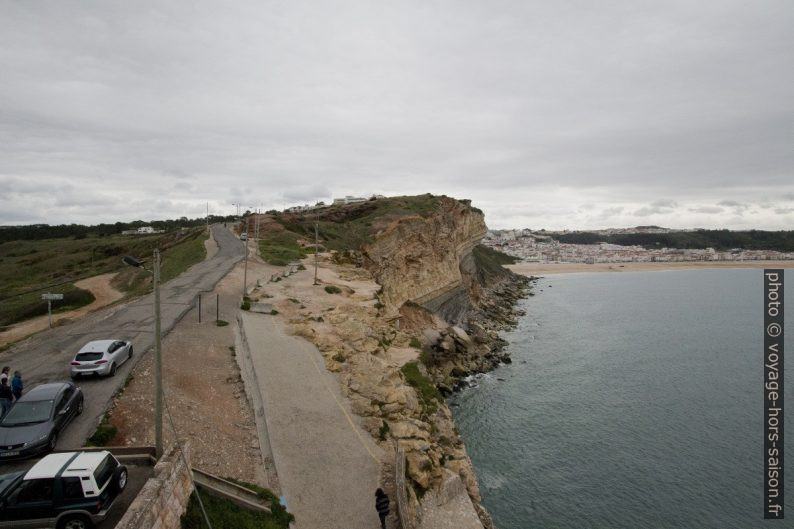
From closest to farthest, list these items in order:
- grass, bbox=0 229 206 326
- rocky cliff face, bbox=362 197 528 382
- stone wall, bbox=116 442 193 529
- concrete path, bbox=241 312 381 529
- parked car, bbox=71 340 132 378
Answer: stone wall, bbox=116 442 193 529, concrete path, bbox=241 312 381 529, parked car, bbox=71 340 132 378, grass, bbox=0 229 206 326, rocky cliff face, bbox=362 197 528 382

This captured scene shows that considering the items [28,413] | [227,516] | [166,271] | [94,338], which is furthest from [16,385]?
[166,271]

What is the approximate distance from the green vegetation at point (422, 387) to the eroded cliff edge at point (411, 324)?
0.28ft

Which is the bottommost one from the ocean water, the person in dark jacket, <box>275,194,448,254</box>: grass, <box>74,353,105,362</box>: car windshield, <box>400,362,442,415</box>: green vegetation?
the ocean water

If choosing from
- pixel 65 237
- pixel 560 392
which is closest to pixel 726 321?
pixel 560 392

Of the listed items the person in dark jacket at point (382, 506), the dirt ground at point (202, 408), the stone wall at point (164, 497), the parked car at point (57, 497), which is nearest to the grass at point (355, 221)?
the dirt ground at point (202, 408)

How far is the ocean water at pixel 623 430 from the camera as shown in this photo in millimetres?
21562

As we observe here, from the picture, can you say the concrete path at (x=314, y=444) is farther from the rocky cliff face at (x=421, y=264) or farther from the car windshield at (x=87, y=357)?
the rocky cliff face at (x=421, y=264)

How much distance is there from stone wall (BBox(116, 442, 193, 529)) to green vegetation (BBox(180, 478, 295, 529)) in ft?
0.84

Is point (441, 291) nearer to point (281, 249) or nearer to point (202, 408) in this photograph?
point (281, 249)

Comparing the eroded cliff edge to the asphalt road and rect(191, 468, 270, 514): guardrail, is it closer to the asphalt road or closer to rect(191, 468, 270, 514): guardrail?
rect(191, 468, 270, 514): guardrail

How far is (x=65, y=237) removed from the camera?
4432 inches

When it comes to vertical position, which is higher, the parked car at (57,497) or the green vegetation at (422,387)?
the parked car at (57,497)

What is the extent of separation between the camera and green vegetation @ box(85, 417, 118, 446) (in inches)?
476

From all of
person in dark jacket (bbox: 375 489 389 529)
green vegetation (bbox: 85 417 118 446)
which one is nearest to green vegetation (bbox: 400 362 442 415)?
person in dark jacket (bbox: 375 489 389 529)
